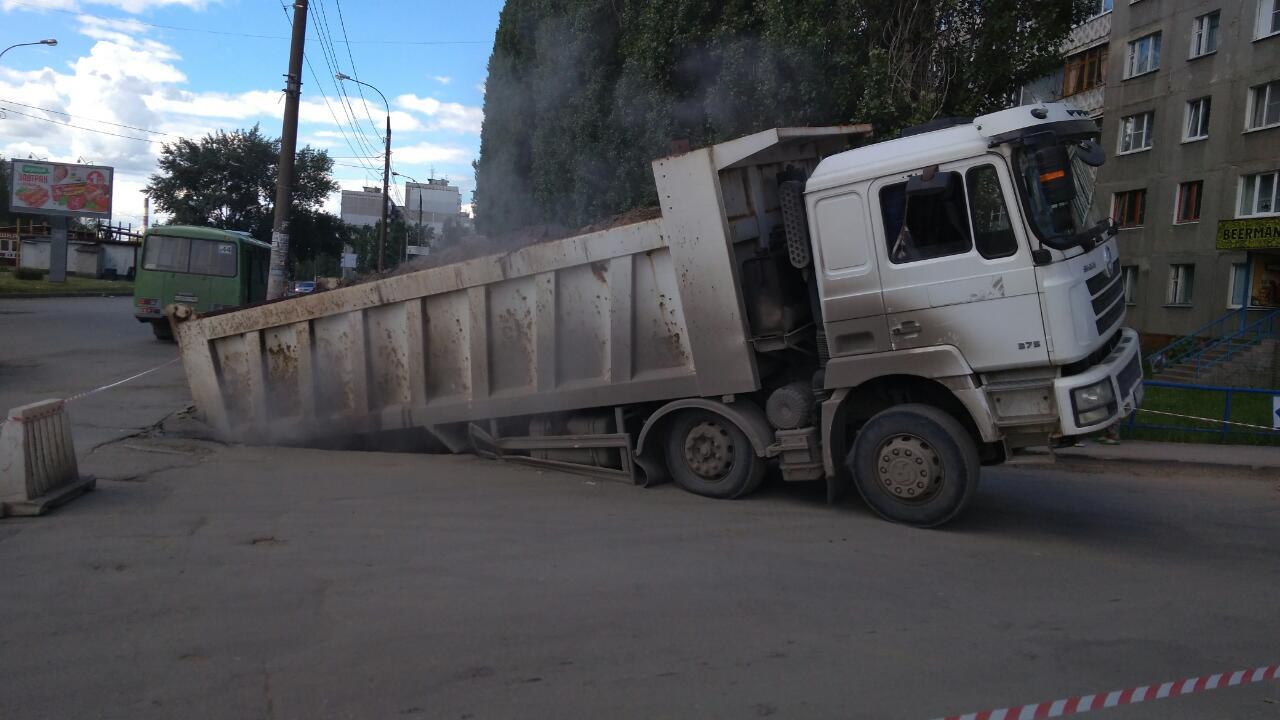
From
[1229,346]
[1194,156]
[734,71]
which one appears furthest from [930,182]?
[1194,156]

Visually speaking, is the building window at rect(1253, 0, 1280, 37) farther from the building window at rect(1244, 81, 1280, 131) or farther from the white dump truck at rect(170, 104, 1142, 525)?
the white dump truck at rect(170, 104, 1142, 525)

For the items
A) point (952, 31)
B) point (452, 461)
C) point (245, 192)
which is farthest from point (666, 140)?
point (245, 192)

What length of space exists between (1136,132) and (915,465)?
2714 centimetres

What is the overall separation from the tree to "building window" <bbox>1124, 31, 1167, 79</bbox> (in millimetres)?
40067

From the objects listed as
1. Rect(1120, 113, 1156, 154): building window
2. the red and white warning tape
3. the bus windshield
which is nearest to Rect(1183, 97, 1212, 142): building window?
Rect(1120, 113, 1156, 154): building window

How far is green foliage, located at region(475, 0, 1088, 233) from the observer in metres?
12.7

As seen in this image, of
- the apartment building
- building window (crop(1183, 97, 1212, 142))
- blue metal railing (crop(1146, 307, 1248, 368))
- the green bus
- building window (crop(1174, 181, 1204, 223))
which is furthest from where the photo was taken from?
building window (crop(1174, 181, 1204, 223))

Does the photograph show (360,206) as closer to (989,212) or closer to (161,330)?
(161,330)

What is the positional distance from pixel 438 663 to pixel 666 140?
12.5m

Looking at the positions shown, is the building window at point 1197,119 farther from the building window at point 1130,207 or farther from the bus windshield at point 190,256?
the bus windshield at point 190,256

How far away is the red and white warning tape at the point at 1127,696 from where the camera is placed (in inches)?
140

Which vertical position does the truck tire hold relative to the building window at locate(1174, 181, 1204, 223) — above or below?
below

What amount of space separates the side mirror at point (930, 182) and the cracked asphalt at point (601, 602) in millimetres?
2307

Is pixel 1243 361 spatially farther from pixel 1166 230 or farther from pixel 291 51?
pixel 291 51
